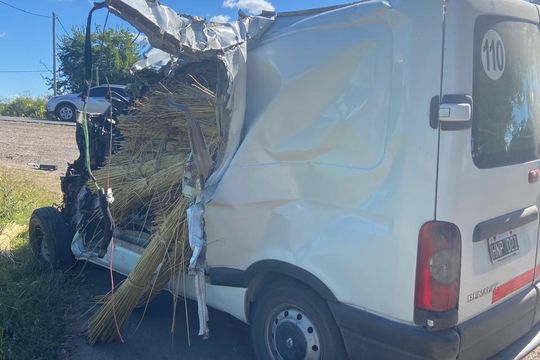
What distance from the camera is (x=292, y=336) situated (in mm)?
2998

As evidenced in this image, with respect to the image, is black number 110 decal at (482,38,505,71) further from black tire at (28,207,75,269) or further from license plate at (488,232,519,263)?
black tire at (28,207,75,269)

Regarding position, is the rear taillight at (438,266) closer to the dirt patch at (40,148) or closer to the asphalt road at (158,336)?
the asphalt road at (158,336)

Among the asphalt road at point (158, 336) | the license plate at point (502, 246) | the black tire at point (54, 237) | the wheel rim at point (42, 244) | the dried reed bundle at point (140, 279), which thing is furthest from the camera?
the wheel rim at point (42, 244)

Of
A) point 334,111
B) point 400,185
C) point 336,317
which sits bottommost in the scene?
point 336,317

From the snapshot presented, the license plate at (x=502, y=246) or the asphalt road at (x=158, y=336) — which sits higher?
the license plate at (x=502, y=246)

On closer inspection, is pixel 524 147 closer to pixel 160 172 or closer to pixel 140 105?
pixel 160 172

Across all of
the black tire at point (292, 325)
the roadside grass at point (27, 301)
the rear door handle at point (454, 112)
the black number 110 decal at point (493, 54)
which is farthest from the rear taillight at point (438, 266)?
the roadside grass at point (27, 301)

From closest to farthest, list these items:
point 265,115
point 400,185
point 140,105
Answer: point 400,185 < point 265,115 < point 140,105

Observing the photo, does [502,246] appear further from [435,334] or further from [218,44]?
[218,44]

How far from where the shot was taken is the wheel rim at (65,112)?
2177 cm

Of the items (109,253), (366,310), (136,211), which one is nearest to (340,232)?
(366,310)

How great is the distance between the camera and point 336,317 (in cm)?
271

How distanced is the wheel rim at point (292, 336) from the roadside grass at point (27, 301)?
1641mm

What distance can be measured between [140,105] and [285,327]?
2.23 meters
